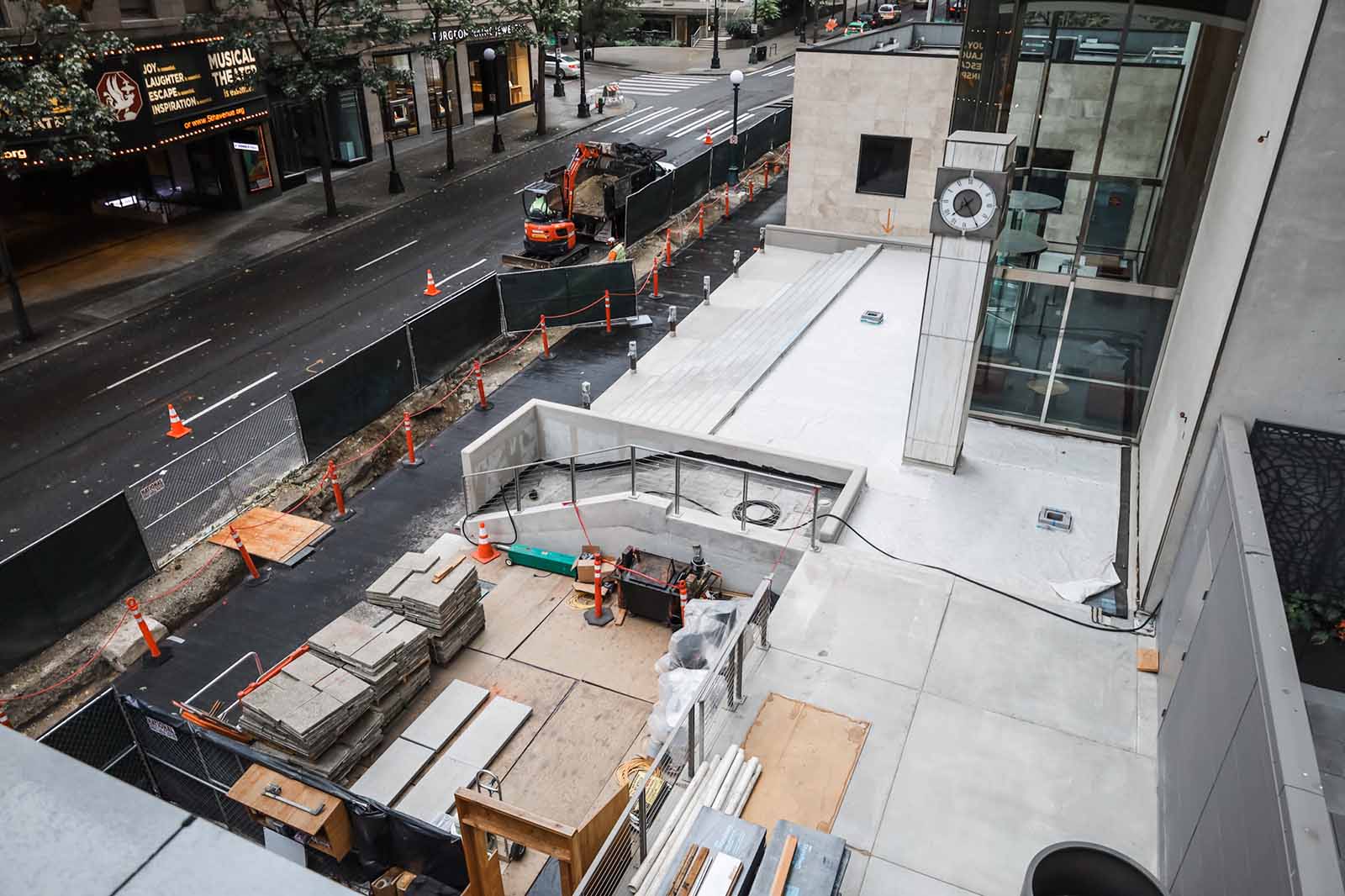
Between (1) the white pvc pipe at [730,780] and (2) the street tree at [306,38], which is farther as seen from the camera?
(2) the street tree at [306,38]

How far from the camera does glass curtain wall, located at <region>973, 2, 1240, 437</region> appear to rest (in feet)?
46.1

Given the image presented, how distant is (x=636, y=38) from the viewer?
7700cm

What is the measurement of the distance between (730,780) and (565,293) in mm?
16533

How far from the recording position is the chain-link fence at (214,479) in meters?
15.2

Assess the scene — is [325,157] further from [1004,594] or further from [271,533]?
[1004,594]

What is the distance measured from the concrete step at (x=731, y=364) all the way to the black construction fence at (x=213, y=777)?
8323 mm

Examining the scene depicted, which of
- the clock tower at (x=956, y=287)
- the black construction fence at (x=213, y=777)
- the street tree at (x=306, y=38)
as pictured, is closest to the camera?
the black construction fence at (x=213, y=777)

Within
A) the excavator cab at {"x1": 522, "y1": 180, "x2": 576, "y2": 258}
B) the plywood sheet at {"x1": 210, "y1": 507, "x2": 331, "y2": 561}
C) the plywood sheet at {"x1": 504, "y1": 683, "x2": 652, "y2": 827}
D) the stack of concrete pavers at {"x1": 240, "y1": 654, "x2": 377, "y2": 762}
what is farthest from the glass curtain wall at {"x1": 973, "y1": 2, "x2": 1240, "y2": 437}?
the excavator cab at {"x1": 522, "y1": 180, "x2": 576, "y2": 258}

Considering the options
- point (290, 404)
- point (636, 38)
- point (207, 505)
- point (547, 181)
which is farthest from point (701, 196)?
point (636, 38)

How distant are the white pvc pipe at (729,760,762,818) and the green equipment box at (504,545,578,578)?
21.8 feet

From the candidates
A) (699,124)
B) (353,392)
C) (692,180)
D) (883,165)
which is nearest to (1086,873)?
(353,392)

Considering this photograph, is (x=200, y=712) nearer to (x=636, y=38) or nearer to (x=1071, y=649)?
(x=1071, y=649)

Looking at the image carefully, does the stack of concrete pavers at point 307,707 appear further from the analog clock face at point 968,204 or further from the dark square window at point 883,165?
the dark square window at point 883,165

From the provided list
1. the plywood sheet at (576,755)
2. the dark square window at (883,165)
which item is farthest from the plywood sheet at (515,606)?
the dark square window at (883,165)
